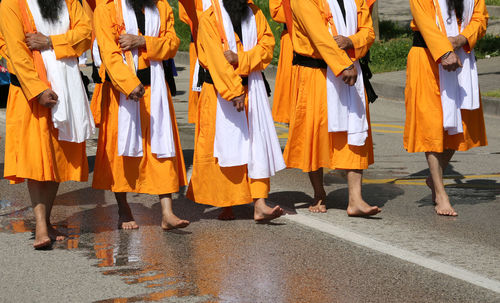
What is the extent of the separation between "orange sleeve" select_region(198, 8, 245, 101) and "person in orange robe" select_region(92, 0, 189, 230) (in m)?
0.21

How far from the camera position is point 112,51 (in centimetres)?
714

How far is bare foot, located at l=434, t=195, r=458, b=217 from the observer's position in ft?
25.4

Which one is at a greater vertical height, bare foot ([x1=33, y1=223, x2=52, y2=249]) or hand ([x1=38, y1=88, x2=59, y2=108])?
hand ([x1=38, y1=88, x2=59, y2=108])

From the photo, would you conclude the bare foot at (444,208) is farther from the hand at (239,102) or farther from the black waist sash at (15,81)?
the black waist sash at (15,81)

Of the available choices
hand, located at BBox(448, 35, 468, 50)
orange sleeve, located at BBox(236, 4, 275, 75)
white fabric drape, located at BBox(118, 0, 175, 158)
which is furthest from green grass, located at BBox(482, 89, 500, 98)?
white fabric drape, located at BBox(118, 0, 175, 158)

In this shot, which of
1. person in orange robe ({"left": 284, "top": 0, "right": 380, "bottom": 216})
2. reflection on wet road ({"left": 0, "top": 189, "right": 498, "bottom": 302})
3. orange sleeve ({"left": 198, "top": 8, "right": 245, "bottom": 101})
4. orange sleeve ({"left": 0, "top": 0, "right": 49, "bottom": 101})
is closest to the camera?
reflection on wet road ({"left": 0, "top": 189, "right": 498, "bottom": 302})

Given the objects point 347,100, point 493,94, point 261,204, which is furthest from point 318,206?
point 493,94

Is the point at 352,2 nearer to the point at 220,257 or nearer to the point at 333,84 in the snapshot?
the point at 333,84

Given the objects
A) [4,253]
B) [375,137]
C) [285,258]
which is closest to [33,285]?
[4,253]

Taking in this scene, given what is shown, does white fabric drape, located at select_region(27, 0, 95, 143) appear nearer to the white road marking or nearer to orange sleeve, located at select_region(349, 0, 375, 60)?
the white road marking

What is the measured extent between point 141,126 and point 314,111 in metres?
1.35

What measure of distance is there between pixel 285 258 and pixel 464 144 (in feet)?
7.01

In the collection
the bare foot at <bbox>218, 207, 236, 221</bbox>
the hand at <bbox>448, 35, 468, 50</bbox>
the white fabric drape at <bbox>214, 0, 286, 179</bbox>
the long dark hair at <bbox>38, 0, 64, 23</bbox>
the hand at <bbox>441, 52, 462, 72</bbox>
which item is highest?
the long dark hair at <bbox>38, 0, 64, 23</bbox>

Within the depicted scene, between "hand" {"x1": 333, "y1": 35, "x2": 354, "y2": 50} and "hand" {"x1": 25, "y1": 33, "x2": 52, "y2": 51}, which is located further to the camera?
"hand" {"x1": 333, "y1": 35, "x2": 354, "y2": 50}
